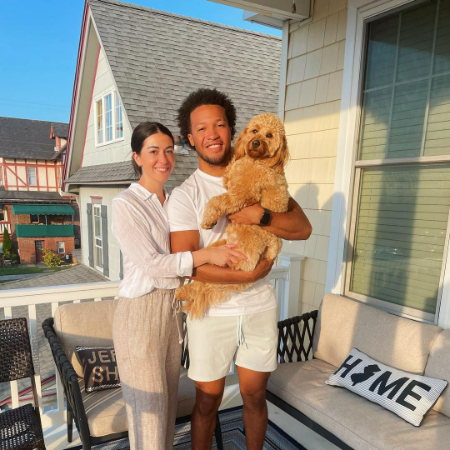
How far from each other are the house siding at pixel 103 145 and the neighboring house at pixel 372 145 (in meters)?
4.20

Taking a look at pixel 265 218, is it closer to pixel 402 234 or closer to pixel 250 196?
pixel 250 196

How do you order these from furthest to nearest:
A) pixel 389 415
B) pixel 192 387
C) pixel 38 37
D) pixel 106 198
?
pixel 38 37, pixel 106 198, pixel 192 387, pixel 389 415

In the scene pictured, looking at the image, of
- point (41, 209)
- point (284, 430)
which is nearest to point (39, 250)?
point (41, 209)

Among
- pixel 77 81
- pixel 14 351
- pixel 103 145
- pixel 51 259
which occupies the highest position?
pixel 77 81

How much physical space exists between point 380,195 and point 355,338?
0.91 m

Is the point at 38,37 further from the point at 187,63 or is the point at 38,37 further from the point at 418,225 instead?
the point at 418,225

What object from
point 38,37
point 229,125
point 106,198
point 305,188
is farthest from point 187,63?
point 38,37

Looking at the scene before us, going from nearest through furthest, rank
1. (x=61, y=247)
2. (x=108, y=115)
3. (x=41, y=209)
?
(x=108, y=115)
(x=41, y=209)
(x=61, y=247)

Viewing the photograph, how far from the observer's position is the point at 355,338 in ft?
6.64

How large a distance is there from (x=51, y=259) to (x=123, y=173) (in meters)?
14.3

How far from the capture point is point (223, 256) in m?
1.21

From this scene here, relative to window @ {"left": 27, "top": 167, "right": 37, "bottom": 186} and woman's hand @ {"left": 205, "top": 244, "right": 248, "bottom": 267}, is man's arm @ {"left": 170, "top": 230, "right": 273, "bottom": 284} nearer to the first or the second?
woman's hand @ {"left": 205, "top": 244, "right": 248, "bottom": 267}

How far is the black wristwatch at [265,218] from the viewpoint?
1.26m

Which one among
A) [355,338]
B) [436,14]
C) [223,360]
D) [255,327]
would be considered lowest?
[355,338]
